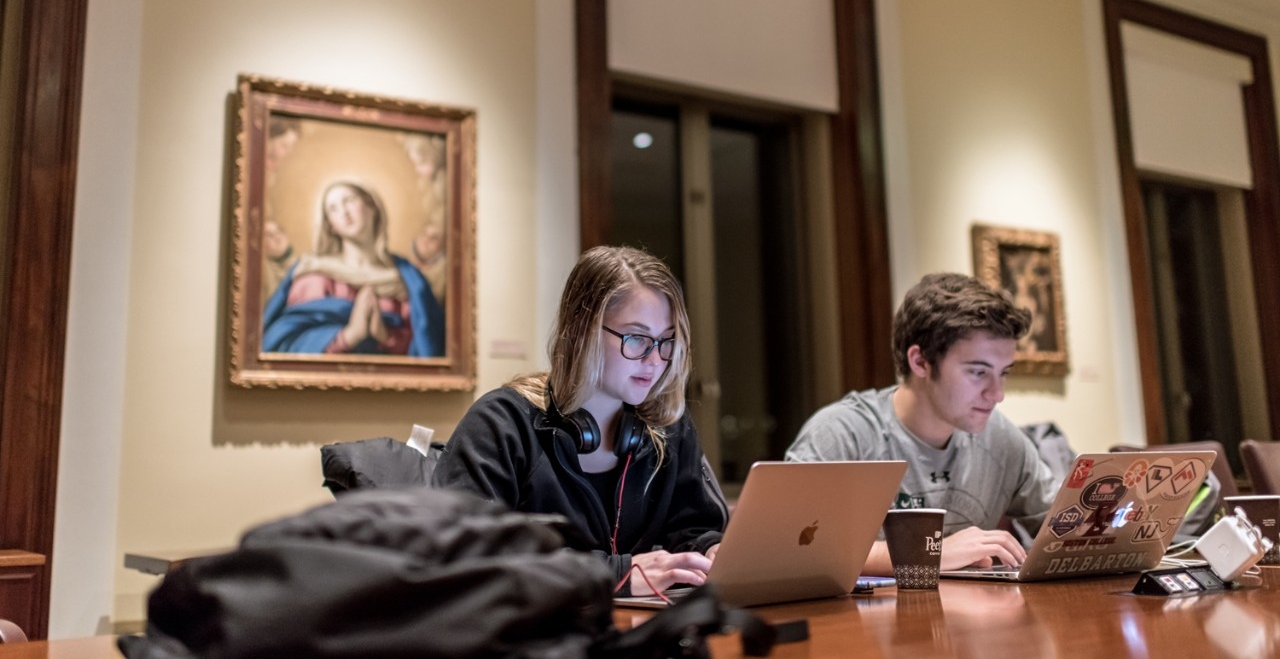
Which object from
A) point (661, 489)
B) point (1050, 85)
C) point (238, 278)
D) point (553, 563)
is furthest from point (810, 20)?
point (553, 563)

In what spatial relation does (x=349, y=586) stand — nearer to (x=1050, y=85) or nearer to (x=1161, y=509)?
(x=1161, y=509)

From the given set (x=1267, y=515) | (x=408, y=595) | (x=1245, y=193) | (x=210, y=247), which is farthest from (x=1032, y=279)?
(x=408, y=595)

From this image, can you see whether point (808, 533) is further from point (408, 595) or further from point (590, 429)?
point (408, 595)

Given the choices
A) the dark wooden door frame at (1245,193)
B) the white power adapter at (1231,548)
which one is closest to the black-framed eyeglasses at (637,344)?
the white power adapter at (1231,548)

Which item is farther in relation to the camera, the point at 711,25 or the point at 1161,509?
the point at 711,25

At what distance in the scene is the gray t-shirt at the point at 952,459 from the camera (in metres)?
2.15

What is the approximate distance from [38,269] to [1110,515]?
2.65 meters

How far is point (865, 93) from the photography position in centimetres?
457

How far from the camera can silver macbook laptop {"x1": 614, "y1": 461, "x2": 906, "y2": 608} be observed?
1181 millimetres

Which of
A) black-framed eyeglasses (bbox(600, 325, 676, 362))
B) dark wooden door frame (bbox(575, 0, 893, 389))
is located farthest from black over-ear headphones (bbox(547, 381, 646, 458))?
dark wooden door frame (bbox(575, 0, 893, 389))

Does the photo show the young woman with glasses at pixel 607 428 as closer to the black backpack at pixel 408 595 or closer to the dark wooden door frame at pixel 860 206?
the black backpack at pixel 408 595

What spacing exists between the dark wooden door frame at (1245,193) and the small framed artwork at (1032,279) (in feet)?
1.96

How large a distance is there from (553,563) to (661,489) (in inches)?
43.4

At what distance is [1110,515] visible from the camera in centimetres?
151
